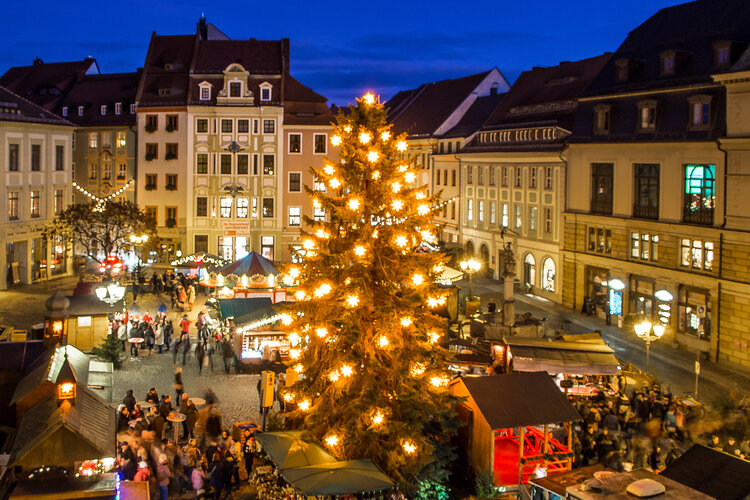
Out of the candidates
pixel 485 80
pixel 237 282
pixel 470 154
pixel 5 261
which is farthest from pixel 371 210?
pixel 485 80

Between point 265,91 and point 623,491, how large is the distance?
4602cm

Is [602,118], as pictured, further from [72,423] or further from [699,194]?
[72,423]

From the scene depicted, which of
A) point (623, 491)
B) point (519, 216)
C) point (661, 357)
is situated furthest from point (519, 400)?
point (519, 216)

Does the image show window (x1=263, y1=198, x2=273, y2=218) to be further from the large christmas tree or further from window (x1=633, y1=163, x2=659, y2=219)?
the large christmas tree

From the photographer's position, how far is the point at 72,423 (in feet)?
45.6

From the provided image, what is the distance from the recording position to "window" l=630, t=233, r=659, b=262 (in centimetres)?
3488

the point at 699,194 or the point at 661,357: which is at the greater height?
the point at 699,194

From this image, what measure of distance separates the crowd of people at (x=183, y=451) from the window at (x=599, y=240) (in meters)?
22.8

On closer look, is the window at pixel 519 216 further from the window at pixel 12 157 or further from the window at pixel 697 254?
the window at pixel 12 157

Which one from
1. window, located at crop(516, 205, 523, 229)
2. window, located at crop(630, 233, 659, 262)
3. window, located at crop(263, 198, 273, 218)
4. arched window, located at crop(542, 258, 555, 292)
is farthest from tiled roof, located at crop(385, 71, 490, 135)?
window, located at crop(630, 233, 659, 262)

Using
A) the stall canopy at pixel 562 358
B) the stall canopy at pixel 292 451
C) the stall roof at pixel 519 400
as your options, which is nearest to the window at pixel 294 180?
the stall canopy at pixel 562 358

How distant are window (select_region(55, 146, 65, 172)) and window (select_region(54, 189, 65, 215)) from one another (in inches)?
51.0

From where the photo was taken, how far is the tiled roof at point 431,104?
6120 centimetres

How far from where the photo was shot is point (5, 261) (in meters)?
41.4
